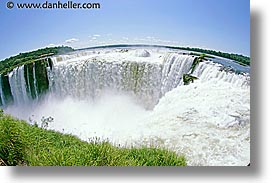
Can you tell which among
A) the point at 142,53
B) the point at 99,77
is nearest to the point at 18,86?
the point at 99,77

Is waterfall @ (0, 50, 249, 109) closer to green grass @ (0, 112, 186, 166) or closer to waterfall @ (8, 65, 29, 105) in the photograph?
waterfall @ (8, 65, 29, 105)

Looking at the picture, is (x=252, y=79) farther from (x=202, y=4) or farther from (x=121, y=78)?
(x=121, y=78)

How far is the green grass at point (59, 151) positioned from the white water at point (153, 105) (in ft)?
0.17

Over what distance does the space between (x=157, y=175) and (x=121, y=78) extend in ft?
2.01

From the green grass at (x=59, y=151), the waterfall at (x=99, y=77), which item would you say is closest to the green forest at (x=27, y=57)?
the waterfall at (x=99, y=77)

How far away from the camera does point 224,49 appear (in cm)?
309

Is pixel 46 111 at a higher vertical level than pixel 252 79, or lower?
lower

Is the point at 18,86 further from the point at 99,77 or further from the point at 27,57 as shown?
the point at 99,77

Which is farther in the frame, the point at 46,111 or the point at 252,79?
the point at 46,111

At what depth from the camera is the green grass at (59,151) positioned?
3037mm

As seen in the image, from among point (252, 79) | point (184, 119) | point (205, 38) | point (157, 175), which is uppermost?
point (205, 38)

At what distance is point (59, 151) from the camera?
10.0ft

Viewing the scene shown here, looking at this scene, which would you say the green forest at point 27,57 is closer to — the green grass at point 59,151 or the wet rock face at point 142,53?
the green grass at point 59,151
